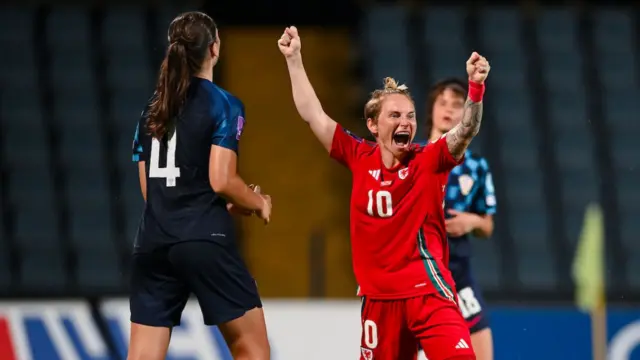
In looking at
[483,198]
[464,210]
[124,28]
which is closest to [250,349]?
[464,210]

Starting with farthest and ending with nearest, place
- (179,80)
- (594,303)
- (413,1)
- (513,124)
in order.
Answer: (413,1) < (513,124) < (594,303) < (179,80)

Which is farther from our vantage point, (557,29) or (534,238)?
(557,29)

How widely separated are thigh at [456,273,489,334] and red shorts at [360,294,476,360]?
35.5 inches

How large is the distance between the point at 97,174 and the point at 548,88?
4152 millimetres

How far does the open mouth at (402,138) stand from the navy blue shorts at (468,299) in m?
1.08

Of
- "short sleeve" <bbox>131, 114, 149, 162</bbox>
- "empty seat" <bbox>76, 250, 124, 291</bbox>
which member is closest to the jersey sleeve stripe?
"short sleeve" <bbox>131, 114, 149, 162</bbox>

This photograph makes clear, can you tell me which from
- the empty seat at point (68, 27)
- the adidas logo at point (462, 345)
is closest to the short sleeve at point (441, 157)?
the adidas logo at point (462, 345)

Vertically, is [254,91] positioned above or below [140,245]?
above

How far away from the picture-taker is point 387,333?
4781mm

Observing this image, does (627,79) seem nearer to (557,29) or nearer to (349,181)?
(557,29)

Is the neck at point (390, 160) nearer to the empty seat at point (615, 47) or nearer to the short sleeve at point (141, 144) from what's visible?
the short sleeve at point (141, 144)

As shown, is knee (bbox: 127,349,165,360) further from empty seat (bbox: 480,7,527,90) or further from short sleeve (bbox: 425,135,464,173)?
empty seat (bbox: 480,7,527,90)

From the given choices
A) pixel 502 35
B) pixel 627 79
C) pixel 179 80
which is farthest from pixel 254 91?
pixel 179 80

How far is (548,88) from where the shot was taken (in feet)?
34.5
